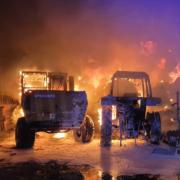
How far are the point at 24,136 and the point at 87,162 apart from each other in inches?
136

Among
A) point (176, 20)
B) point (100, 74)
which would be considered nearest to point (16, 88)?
point (100, 74)

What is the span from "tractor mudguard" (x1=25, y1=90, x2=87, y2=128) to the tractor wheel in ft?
8.67

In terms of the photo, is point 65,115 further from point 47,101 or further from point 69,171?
point 69,171

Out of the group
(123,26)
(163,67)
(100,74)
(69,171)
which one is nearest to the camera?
(69,171)

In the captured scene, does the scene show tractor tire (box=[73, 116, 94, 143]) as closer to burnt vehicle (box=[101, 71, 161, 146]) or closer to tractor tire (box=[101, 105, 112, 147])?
burnt vehicle (box=[101, 71, 161, 146])

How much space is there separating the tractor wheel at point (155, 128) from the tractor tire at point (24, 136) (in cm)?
448

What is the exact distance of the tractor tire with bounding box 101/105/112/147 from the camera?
13516 mm

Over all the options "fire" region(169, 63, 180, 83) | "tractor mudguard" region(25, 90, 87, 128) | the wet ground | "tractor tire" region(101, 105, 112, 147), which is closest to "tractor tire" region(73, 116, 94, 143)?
the wet ground

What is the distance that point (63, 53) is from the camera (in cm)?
3441

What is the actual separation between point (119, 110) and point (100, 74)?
18.2 metres

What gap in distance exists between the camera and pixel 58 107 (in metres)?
13.5

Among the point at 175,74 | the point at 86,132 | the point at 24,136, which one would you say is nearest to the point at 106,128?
the point at 86,132

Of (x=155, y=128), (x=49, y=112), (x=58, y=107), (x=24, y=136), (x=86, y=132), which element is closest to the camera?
(x=24, y=136)

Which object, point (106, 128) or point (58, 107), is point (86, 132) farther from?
point (58, 107)
